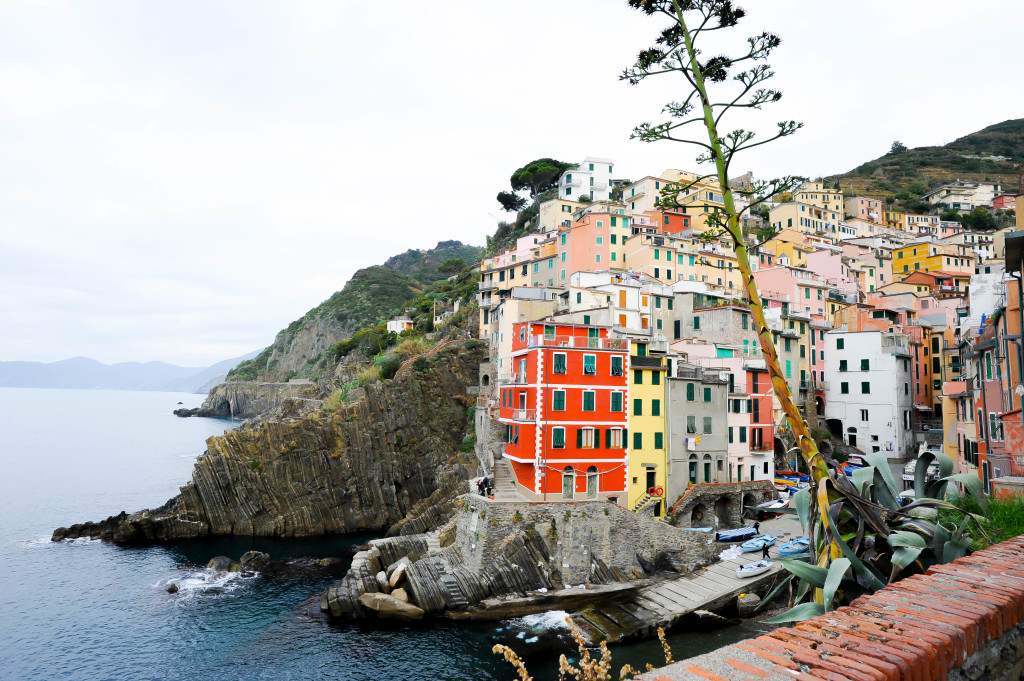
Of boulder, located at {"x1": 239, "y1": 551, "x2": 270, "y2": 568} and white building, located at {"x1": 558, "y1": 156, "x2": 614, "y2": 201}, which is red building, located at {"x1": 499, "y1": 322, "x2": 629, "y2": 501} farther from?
white building, located at {"x1": 558, "y1": 156, "x2": 614, "y2": 201}

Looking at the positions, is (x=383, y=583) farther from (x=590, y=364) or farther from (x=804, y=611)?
(x=804, y=611)

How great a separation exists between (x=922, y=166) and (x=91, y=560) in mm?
188400

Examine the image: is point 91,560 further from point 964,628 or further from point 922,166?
point 922,166

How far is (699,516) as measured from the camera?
Result: 1594 inches

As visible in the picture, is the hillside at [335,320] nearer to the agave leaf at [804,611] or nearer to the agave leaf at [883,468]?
the agave leaf at [883,468]

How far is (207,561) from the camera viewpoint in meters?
44.2

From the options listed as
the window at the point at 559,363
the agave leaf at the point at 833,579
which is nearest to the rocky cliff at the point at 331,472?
the window at the point at 559,363

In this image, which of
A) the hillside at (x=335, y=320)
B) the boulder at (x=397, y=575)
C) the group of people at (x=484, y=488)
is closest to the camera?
the boulder at (x=397, y=575)

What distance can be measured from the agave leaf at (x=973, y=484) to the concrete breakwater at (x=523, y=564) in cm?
2625

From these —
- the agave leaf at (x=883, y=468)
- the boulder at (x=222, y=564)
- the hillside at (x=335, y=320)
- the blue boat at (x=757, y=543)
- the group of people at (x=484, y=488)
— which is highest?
the hillside at (x=335, y=320)

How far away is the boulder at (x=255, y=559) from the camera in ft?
138

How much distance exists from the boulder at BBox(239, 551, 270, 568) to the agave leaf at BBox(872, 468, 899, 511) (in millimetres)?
43210

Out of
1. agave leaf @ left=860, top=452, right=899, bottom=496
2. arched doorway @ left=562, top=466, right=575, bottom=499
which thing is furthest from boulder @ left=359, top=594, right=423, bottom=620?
agave leaf @ left=860, top=452, right=899, bottom=496

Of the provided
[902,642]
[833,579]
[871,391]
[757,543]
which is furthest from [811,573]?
[871,391]
